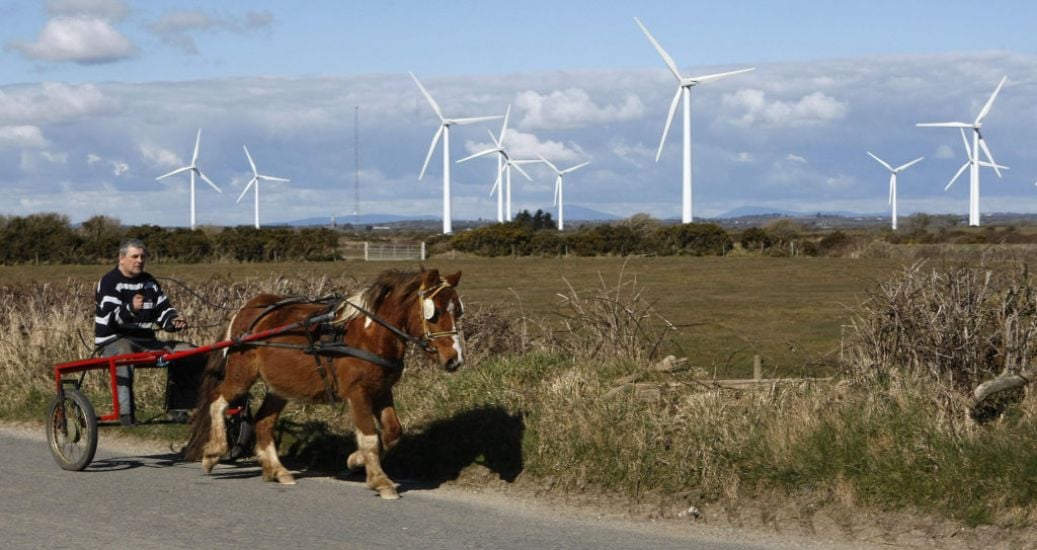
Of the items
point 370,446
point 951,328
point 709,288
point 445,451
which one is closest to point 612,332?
point 445,451

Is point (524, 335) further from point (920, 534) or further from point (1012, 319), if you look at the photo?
point (920, 534)

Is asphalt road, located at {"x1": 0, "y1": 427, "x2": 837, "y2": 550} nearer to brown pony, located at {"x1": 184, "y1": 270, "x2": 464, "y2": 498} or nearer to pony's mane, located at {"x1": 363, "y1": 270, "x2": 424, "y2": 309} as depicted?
brown pony, located at {"x1": 184, "y1": 270, "x2": 464, "y2": 498}

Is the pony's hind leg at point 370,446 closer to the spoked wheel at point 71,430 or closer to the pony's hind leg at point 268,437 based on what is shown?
the pony's hind leg at point 268,437

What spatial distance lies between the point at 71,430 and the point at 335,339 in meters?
2.93

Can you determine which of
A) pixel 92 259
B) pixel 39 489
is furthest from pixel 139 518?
pixel 92 259

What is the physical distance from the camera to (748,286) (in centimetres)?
4375

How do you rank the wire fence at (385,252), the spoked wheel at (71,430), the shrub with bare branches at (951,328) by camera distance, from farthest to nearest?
1. the wire fence at (385,252)
2. the spoked wheel at (71,430)
3. the shrub with bare branches at (951,328)

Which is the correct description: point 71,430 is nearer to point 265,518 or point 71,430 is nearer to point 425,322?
point 265,518

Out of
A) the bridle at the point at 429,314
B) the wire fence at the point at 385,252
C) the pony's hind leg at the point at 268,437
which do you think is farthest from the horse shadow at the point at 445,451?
the wire fence at the point at 385,252

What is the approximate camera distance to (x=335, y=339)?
426 inches

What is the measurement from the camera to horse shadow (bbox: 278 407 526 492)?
11.3 m

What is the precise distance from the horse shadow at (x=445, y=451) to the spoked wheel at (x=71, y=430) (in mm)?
1771

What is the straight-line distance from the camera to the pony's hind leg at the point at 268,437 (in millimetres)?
11344

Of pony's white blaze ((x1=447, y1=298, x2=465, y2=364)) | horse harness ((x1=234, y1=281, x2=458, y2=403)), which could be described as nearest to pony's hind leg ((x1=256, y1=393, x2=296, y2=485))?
horse harness ((x1=234, y1=281, x2=458, y2=403))
